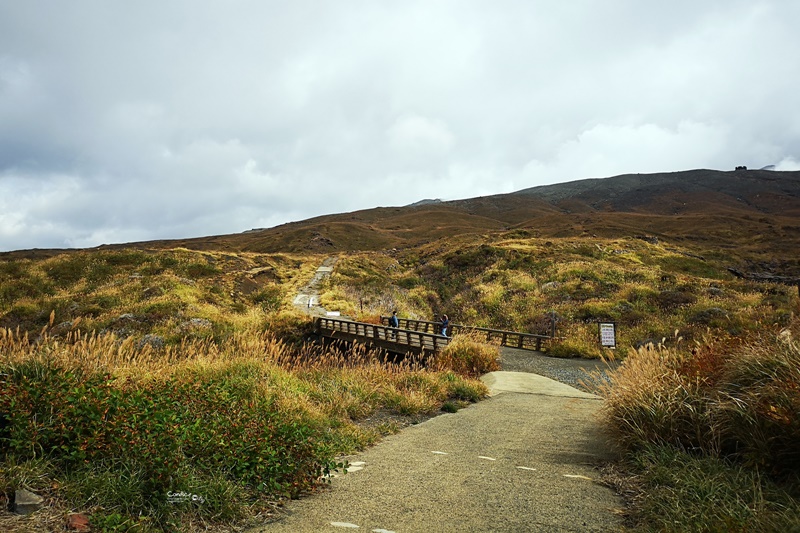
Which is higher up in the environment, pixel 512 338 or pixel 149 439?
pixel 149 439

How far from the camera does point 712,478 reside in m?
4.34

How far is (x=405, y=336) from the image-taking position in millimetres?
20438

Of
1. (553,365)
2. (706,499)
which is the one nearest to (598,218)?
(553,365)

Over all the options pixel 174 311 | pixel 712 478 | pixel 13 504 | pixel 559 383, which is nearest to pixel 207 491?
pixel 13 504

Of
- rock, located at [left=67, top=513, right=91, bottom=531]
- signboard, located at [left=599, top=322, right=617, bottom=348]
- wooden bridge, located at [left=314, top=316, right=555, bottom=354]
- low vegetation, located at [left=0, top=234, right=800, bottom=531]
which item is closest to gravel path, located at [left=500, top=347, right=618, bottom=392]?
signboard, located at [left=599, top=322, right=617, bottom=348]

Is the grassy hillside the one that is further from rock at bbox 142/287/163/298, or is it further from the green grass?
rock at bbox 142/287/163/298

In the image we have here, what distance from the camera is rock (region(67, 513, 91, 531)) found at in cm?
342

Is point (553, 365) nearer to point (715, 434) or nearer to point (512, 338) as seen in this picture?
point (512, 338)

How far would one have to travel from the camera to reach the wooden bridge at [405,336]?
17.8 m

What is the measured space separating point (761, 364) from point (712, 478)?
5.68 feet

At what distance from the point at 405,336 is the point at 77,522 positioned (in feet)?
56.6

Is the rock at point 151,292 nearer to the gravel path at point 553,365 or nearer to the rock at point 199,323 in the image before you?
the rock at point 199,323

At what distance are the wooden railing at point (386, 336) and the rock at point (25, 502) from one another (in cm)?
1358

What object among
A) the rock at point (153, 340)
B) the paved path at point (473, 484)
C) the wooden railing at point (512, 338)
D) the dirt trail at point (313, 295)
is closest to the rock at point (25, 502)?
the paved path at point (473, 484)
